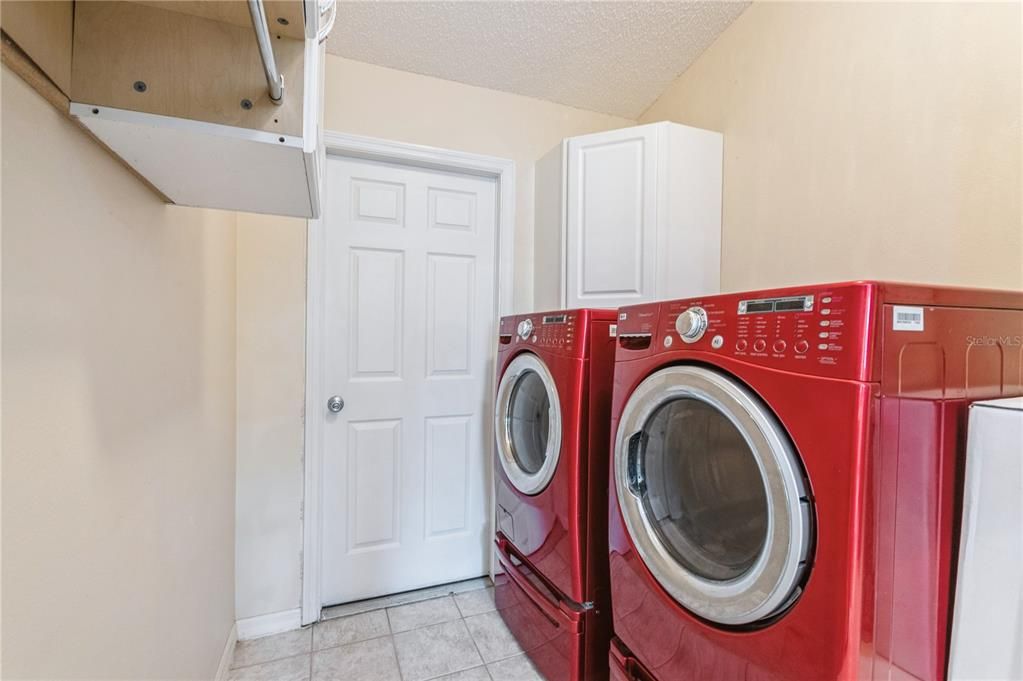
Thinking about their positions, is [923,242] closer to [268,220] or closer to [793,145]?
[793,145]

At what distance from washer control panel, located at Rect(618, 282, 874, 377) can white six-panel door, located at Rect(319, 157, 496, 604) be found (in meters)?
1.27

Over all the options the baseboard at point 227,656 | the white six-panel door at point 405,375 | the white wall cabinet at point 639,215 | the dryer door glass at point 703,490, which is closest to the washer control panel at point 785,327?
the dryer door glass at point 703,490

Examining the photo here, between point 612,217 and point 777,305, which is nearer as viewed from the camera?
point 777,305

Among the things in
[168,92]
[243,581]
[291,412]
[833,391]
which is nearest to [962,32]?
[833,391]

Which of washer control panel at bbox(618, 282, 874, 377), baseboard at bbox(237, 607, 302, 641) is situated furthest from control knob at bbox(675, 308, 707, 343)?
baseboard at bbox(237, 607, 302, 641)

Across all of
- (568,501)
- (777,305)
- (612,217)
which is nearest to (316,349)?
(568,501)

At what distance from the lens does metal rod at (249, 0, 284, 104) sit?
0.51 meters

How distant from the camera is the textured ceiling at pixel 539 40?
1609mm

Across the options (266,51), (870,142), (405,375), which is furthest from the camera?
(405,375)

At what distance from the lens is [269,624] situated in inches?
68.2

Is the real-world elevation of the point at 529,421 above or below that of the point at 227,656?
above

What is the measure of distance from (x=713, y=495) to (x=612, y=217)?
1235mm

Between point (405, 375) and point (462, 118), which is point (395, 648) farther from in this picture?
point (462, 118)

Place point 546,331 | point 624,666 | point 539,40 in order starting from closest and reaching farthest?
point 624,666, point 546,331, point 539,40
